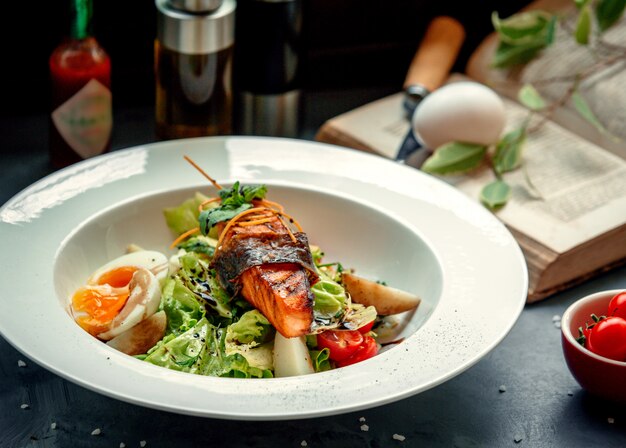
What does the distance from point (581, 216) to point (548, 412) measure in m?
0.59

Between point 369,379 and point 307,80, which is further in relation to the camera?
point 307,80

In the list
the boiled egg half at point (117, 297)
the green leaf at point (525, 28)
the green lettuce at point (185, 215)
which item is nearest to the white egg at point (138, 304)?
the boiled egg half at point (117, 297)

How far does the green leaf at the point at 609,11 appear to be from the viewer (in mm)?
2441

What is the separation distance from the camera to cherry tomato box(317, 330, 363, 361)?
58.4 inches

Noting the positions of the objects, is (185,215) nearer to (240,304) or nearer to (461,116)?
(240,304)

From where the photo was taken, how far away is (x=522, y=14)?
2.56 meters

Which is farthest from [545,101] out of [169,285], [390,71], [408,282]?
[169,285]

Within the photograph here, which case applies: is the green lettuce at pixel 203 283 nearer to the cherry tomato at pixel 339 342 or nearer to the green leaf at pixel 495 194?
the cherry tomato at pixel 339 342

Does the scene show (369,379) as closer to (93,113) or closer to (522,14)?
(93,113)

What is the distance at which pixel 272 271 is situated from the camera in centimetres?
148

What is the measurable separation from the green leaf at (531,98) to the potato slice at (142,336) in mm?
1247

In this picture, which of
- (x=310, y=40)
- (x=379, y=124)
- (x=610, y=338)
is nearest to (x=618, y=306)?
(x=610, y=338)

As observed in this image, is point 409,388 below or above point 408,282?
above

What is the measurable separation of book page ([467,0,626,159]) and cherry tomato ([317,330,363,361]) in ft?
3.73
